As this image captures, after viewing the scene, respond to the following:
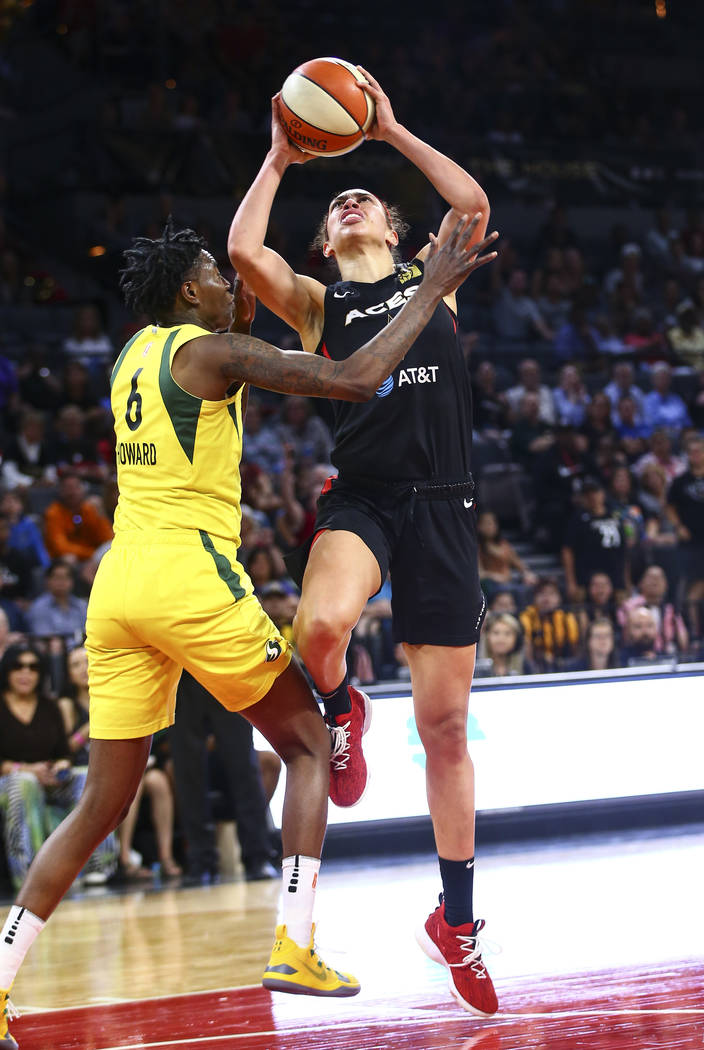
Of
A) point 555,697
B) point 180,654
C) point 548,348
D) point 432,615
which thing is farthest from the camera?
point 548,348

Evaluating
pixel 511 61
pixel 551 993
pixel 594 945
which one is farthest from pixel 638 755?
pixel 511 61

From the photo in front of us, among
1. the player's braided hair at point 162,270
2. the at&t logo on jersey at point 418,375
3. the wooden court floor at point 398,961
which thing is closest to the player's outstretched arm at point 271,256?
the player's braided hair at point 162,270

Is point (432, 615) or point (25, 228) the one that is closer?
point (432, 615)

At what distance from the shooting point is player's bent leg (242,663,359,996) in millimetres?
3389

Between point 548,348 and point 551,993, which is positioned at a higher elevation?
point 548,348

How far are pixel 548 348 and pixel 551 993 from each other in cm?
939

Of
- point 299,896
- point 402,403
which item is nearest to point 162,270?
point 402,403

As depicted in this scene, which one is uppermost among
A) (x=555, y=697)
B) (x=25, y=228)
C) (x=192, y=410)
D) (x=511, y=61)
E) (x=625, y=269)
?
(x=511, y=61)

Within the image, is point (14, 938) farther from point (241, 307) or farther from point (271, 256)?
point (271, 256)

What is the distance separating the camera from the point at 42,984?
4.96 metres

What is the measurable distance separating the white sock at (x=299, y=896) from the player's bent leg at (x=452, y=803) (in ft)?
2.27

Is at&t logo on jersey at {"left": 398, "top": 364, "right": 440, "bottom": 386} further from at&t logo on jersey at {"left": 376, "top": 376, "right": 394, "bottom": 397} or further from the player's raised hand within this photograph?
the player's raised hand

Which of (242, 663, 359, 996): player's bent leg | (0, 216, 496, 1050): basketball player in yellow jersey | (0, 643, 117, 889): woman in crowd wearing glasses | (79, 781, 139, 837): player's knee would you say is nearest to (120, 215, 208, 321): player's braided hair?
(0, 216, 496, 1050): basketball player in yellow jersey

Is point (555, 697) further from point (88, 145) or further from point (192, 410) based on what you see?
point (88, 145)
